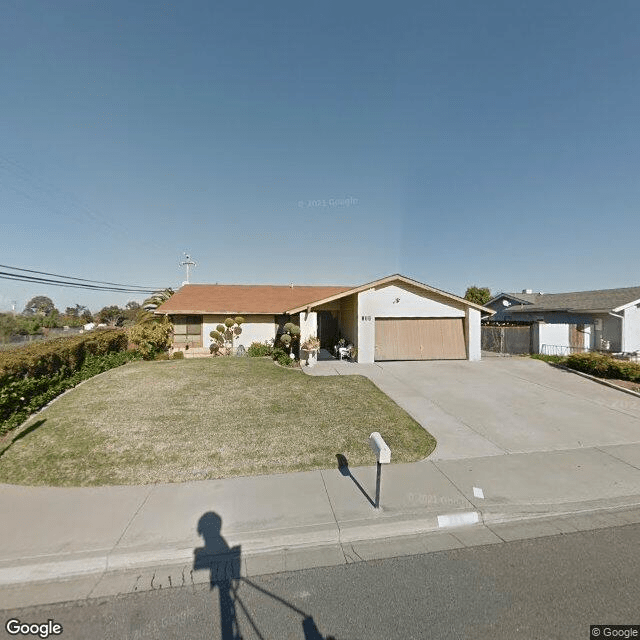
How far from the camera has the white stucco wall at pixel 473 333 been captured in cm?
1484

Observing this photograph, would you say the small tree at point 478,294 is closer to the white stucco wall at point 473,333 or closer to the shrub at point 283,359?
the white stucco wall at point 473,333

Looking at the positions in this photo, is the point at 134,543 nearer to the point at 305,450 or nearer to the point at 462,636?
the point at 305,450

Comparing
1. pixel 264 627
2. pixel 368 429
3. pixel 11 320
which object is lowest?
pixel 264 627

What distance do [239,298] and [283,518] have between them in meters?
15.9

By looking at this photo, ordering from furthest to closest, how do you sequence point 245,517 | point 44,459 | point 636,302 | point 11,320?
point 11,320 → point 636,302 → point 44,459 → point 245,517

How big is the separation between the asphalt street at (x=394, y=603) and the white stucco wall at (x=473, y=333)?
12088 millimetres

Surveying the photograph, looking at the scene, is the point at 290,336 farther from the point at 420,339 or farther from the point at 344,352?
the point at 420,339

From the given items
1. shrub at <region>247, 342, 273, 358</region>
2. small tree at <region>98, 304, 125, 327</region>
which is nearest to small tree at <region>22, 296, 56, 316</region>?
small tree at <region>98, 304, 125, 327</region>

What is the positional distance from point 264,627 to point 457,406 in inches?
280

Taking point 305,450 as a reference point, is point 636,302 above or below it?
above

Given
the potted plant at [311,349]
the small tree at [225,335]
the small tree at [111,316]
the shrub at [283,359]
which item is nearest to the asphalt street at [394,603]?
the potted plant at [311,349]

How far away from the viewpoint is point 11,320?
37938 millimetres

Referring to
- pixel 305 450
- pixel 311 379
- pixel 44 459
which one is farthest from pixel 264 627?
pixel 311 379

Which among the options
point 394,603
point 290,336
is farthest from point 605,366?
point 394,603
